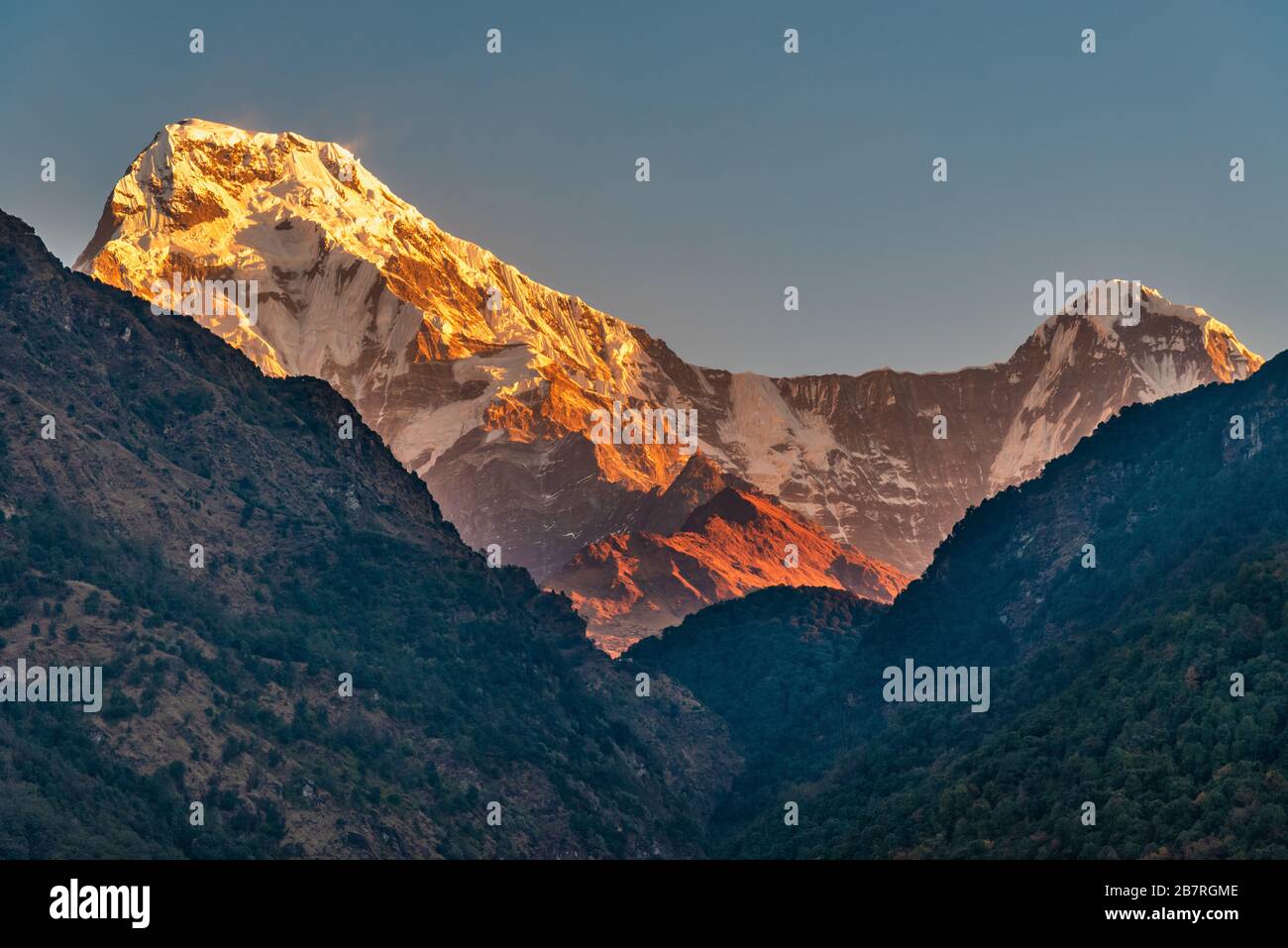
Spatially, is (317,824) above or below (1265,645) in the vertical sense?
below
